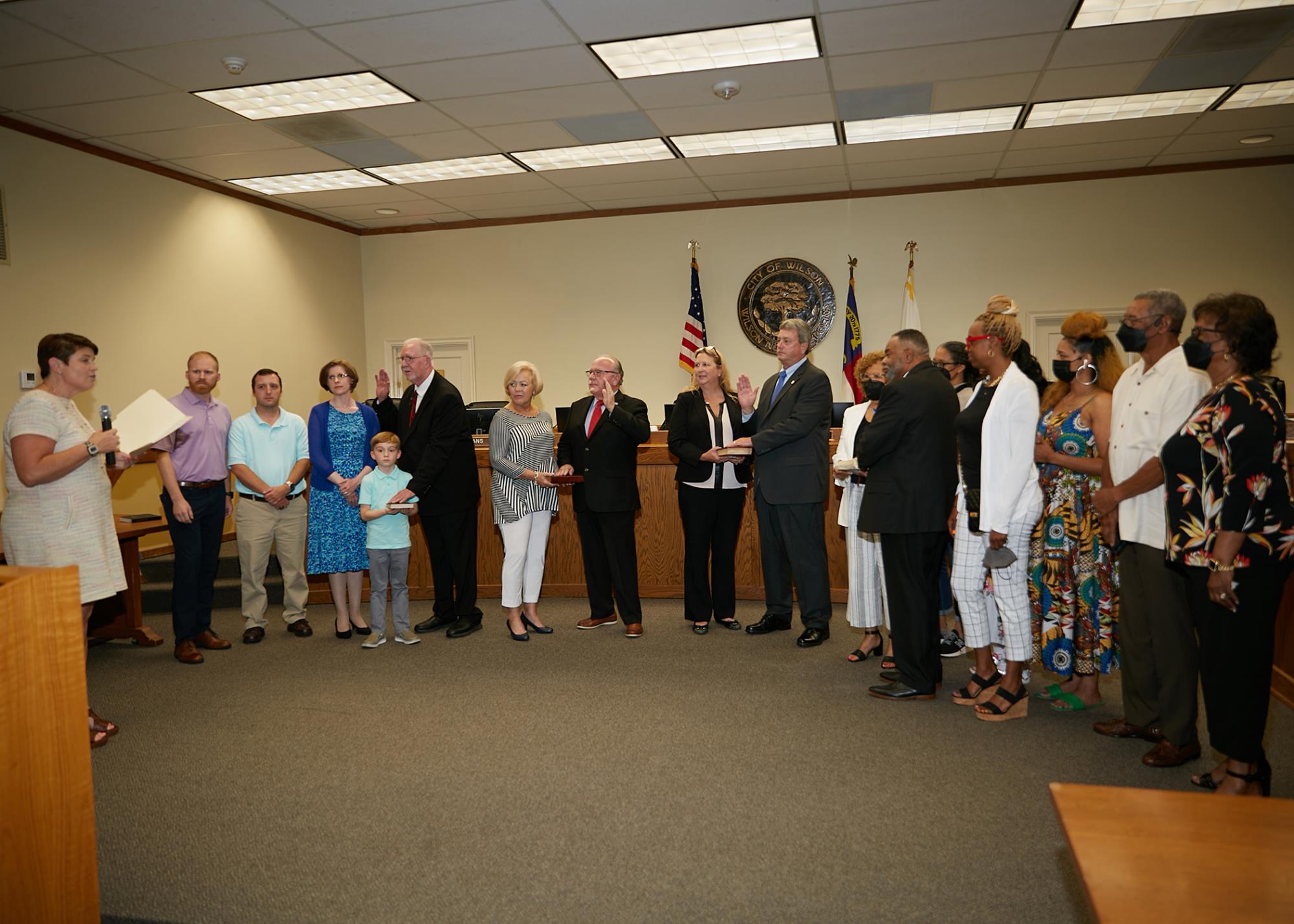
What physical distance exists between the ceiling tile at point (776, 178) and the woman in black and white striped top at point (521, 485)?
3.79 meters

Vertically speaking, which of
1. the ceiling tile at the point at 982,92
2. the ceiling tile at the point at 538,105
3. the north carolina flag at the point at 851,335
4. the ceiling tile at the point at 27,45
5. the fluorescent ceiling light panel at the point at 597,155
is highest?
the fluorescent ceiling light panel at the point at 597,155

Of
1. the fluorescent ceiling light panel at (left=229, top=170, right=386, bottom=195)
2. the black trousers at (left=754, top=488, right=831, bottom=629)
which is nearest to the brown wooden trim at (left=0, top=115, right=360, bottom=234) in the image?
the fluorescent ceiling light panel at (left=229, top=170, right=386, bottom=195)

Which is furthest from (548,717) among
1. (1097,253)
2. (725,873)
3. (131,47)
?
(1097,253)

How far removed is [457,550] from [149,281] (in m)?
3.83

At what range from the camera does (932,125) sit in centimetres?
665

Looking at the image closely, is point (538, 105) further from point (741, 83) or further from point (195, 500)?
point (195, 500)

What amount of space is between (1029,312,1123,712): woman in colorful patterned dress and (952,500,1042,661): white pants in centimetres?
13

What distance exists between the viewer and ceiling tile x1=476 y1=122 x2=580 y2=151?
6.39 meters

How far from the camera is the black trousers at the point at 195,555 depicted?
4824 millimetres

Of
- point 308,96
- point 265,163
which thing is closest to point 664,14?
point 308,96

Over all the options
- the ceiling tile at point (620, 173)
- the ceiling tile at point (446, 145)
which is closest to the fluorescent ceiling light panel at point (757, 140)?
the ceiling tile at point (620, 173)

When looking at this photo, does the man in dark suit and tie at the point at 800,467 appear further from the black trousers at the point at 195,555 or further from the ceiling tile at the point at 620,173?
the ceiling tile at the point at 620,173

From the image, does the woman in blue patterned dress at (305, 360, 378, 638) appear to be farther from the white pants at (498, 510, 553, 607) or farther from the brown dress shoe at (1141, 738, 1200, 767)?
the brown dress shoe at (1141, 738, 1200, 767)

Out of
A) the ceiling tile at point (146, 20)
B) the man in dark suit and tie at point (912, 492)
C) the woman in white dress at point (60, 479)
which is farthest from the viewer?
the ceiling tile at point (146, 20)
